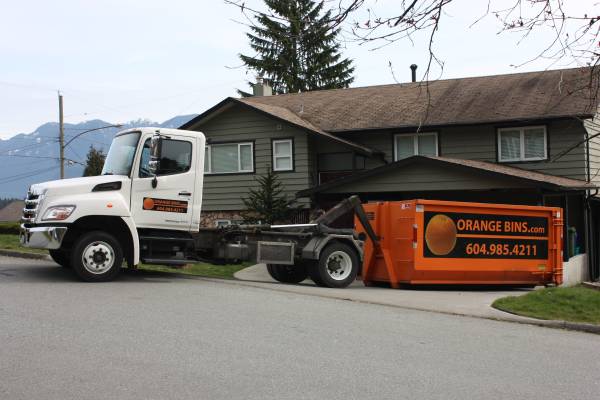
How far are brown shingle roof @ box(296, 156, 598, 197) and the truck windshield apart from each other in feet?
31.0

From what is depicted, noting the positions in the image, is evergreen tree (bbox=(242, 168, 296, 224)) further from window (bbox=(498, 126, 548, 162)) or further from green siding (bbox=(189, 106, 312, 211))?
window (bbox=(498, 126, 548, 162))

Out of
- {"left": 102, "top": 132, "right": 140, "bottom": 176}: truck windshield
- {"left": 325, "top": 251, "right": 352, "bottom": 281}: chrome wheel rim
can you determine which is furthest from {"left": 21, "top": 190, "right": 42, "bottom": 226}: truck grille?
{"left": 325, "top": 251, "right": 352, "bottom": 281}: chrome wheel rim

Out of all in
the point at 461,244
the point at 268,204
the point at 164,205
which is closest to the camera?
the point at 164,205

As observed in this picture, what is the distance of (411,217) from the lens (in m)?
15.2

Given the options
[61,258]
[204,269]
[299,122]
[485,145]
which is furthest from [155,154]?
[485,145]

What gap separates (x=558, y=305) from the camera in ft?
38.8

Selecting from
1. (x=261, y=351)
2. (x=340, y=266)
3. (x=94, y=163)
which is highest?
(x=94, y=163)

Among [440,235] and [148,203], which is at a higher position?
[148,203]

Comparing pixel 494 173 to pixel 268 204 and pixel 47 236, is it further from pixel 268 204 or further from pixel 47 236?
pixel 47 236

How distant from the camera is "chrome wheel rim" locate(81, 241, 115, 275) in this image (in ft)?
40.7

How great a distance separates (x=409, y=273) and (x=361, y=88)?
1595 cm

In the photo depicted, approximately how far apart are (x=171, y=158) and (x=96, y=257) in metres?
2.33

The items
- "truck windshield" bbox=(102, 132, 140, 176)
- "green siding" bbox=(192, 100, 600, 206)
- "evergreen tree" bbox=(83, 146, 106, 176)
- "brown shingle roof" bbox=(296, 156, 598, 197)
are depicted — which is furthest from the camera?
"evergreen tree" bbox=(83, 146, 106, 176)

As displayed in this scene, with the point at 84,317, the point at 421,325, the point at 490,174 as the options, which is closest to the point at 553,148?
the point at 490,174
